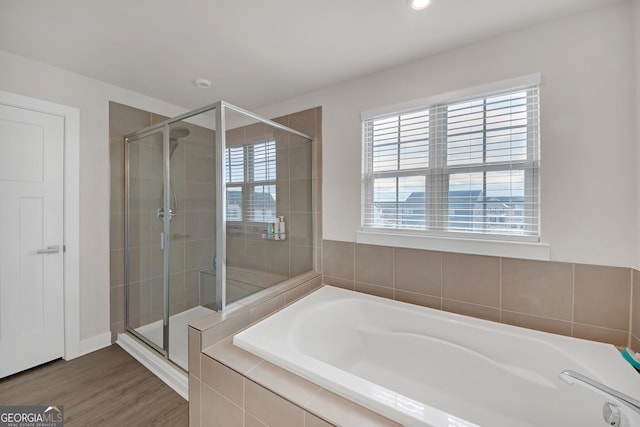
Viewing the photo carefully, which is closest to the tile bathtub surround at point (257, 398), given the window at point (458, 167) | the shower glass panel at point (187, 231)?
the shower glass panel at point (187, 231)

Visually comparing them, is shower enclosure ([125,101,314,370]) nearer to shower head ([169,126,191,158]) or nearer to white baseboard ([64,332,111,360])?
shower head ([169,126,191,158])

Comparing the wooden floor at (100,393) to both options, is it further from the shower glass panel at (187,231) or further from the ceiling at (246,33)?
the ceiling at (246,33)

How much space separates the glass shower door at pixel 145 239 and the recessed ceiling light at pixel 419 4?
2010 mm

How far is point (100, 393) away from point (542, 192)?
124 inches

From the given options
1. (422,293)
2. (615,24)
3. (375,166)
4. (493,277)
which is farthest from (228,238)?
(615,24)

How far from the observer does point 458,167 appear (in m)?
1.80

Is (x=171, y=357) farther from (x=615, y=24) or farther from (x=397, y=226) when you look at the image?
(x=615, y=24)

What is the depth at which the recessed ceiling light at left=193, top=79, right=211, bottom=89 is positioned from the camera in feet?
7.28

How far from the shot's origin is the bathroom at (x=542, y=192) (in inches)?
54.1

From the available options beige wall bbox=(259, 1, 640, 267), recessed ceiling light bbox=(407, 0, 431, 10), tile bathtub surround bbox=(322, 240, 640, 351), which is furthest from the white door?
beige wall bbox=(259, 1, 640, 267)

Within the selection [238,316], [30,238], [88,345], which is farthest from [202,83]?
[88,345]

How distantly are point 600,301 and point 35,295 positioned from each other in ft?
12.3

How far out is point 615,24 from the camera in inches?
53.9

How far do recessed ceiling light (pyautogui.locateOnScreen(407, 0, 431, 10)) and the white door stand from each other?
2.66 meters
